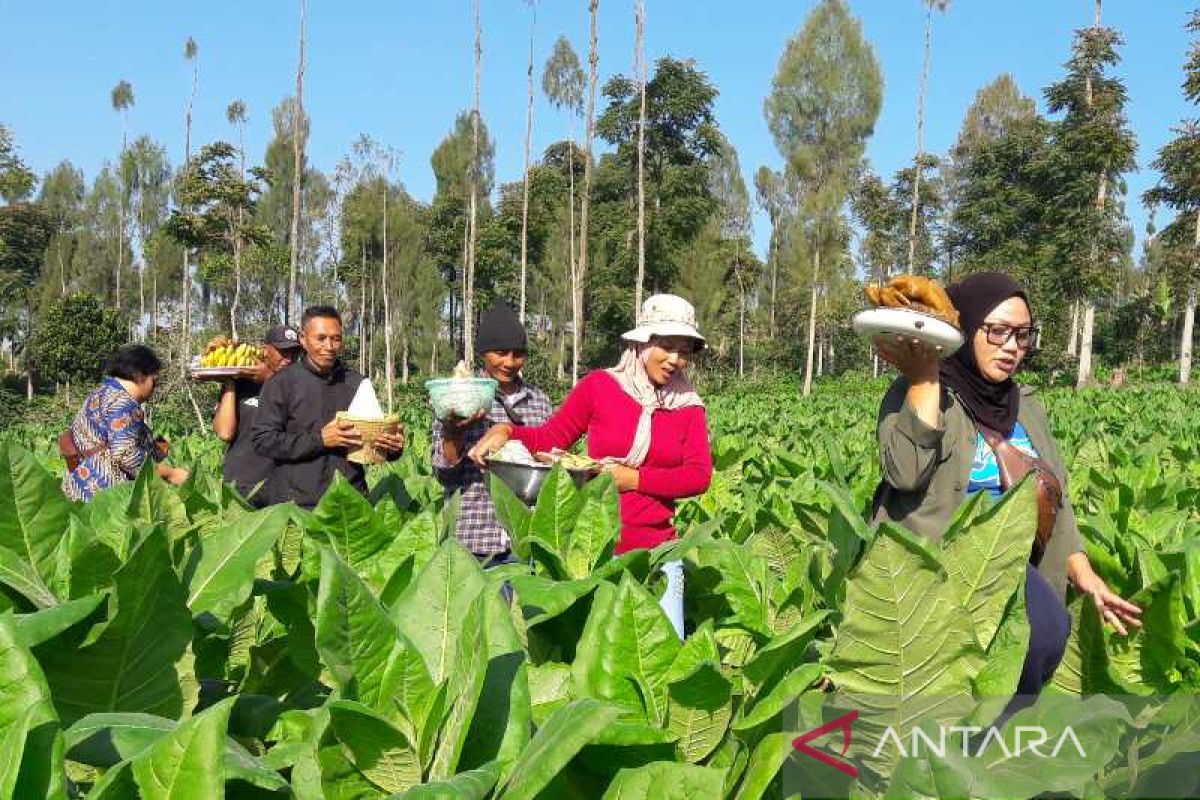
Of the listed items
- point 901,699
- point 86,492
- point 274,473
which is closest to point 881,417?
point 901,699

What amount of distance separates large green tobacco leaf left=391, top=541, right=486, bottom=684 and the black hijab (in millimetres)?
1702

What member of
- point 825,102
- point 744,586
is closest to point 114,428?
point 744,586

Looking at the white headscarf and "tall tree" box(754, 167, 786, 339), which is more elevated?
"tall tree" box(754, 167, 786, 339)

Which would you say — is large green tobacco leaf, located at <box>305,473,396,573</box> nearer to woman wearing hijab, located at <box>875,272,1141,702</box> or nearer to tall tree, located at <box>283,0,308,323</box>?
woman wearing hijab, located at <box>875,272,1141,702</box>

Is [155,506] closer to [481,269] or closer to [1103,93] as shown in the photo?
[1103,93]

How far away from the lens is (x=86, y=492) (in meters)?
5.50

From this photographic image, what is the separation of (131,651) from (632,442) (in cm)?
277

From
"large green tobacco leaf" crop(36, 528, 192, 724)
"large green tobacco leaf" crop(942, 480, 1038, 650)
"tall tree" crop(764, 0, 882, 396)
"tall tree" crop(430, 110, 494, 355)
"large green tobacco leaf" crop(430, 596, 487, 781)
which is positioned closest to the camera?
"large green tobacco leaf" crop(430, 596, 487, 781)

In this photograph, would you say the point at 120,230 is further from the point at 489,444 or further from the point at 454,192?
the point at 489,444

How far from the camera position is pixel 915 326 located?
6.89 ft

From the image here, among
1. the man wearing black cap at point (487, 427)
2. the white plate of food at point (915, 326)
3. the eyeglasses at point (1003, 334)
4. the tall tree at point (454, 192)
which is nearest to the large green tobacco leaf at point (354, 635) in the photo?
the white plate of food at point (915, 326)

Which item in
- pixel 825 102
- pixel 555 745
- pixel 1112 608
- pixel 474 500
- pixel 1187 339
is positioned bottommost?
pixel 474 500

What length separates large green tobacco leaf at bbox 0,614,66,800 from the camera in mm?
915

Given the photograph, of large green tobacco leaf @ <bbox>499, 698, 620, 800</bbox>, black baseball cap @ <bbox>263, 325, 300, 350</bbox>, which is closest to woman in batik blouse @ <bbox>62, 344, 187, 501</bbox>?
black baseball cap @ <bbox>263, 325, 300, 350</bbox>
